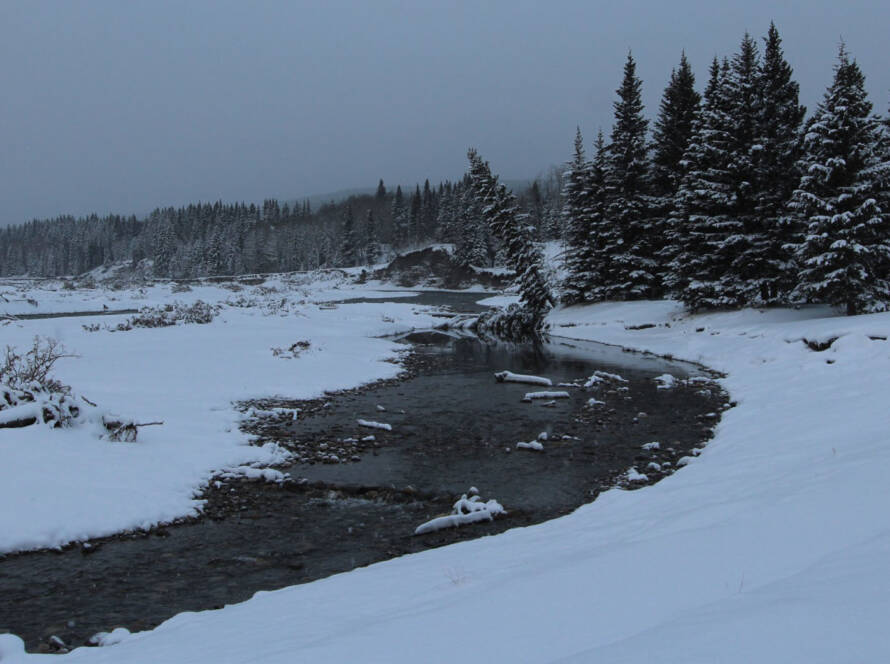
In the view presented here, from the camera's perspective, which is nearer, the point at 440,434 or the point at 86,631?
the point at 86,631

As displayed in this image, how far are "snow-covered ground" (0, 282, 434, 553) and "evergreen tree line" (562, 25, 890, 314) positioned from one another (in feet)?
58.0

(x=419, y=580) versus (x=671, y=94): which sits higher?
(x=671, y=94)

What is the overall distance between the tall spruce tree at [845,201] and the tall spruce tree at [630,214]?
48.2ft

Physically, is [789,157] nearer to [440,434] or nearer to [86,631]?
[440,434]

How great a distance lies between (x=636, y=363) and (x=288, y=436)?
1612 cm

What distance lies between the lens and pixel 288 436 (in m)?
12.6

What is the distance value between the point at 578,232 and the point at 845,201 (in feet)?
62.7

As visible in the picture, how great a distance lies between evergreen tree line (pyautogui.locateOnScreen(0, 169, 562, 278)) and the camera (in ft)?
358

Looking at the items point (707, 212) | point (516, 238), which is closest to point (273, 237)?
point (516, 238)

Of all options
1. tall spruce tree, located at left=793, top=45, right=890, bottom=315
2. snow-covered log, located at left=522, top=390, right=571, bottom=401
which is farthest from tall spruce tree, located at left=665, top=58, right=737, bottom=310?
snow-covered log, located at left=522, top=390, right=571, bottom=401

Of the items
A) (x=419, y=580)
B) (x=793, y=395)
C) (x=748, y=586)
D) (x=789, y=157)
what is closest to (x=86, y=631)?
(x=419, y=580)

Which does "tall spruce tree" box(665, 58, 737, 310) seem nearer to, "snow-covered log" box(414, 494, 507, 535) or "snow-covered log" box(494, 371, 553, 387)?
"snow-covered log" box(494, 371, 553, 387)

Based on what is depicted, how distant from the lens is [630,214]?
124 ft

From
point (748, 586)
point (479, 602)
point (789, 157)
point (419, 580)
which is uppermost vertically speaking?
point (789, 157)
